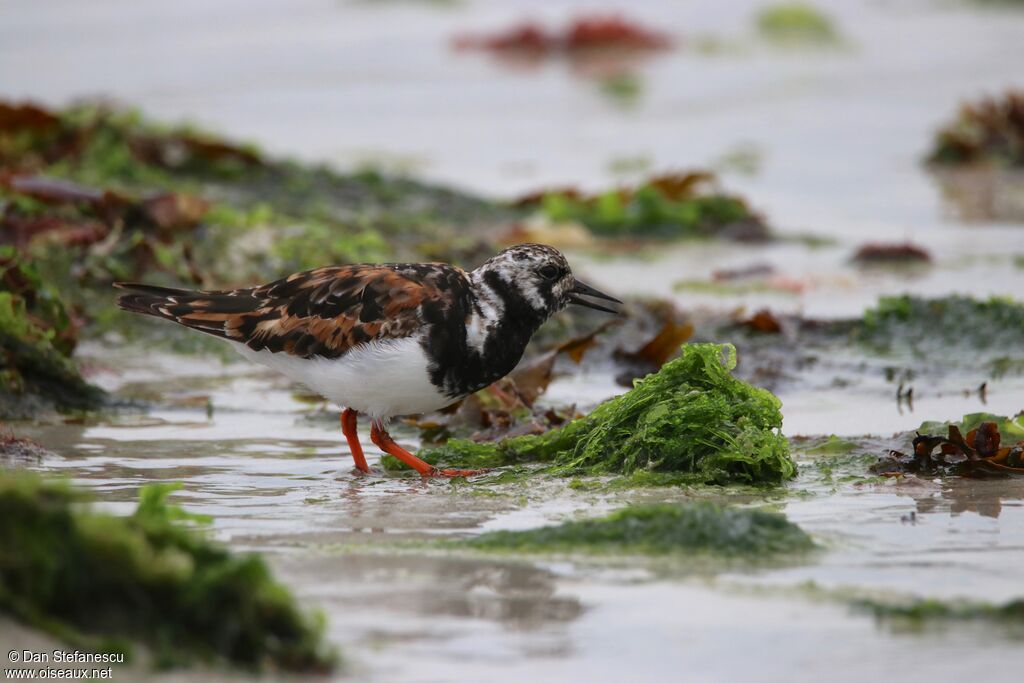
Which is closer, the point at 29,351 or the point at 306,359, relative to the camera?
the point at 306,359

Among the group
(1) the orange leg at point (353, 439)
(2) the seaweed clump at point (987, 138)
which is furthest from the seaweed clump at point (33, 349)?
(2) the seaweed clump at point (987, 138)

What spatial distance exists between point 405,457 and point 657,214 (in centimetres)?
456

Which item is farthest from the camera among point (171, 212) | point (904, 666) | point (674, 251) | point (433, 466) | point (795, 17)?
point (795, 17)

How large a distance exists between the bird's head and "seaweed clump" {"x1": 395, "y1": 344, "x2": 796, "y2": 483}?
0.43 meters

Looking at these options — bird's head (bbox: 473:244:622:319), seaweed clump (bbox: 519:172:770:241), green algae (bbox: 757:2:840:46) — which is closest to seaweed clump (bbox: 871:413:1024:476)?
bird's head (bbox: 473:244:622:319)

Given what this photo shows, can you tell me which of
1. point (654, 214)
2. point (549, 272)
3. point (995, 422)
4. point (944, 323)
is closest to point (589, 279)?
point (654, 214)

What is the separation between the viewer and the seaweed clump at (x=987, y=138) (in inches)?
423

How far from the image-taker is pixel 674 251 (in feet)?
28.7

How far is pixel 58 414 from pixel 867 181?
6.81 meters

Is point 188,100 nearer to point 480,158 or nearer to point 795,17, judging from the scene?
point 480,158

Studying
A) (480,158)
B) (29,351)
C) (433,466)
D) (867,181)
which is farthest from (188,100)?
(433,466)

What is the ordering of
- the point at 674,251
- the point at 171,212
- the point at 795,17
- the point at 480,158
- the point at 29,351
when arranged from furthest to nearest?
the point at 795,17 < the point at 480,158 < the point at 674,251 < the point at 171,212 < the point at 29,351

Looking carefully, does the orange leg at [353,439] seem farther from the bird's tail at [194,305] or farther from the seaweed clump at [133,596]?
the seaweed clump at [133,596]

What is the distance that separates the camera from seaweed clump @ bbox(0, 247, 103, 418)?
5277 mm
